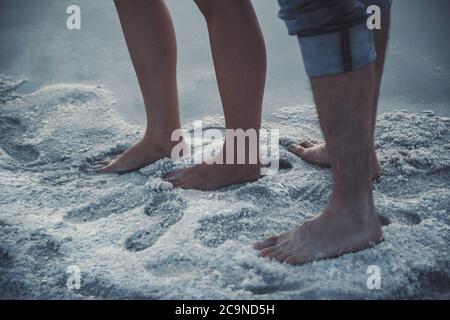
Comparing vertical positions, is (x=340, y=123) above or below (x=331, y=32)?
below

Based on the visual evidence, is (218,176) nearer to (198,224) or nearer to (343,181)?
(198,224)

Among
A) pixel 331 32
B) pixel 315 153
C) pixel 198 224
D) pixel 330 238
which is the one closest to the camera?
pixel 331 32

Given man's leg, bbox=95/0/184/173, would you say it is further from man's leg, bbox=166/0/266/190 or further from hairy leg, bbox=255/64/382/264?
hairy leg, bbox=255/64/382/264

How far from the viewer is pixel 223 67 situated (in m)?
1.21

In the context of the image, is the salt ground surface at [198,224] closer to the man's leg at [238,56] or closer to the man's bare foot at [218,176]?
the man's bare foot at [218,176]

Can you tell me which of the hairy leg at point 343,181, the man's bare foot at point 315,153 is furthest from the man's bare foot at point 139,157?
the hairy leg at point 343,181

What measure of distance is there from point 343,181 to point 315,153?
0.44m

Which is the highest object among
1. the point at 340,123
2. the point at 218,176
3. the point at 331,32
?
the point at 331,32

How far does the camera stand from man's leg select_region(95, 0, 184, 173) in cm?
138

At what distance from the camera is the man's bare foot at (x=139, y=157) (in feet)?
4.79

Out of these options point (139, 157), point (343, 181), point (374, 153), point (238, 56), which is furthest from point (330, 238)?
point (139, 157)

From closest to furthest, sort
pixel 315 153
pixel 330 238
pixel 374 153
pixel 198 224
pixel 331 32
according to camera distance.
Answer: pixel 331 32, pixel 330 238, pixel 198 224, pixel 374 153, pixel 315 153

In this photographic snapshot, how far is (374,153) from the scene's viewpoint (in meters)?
1.28
